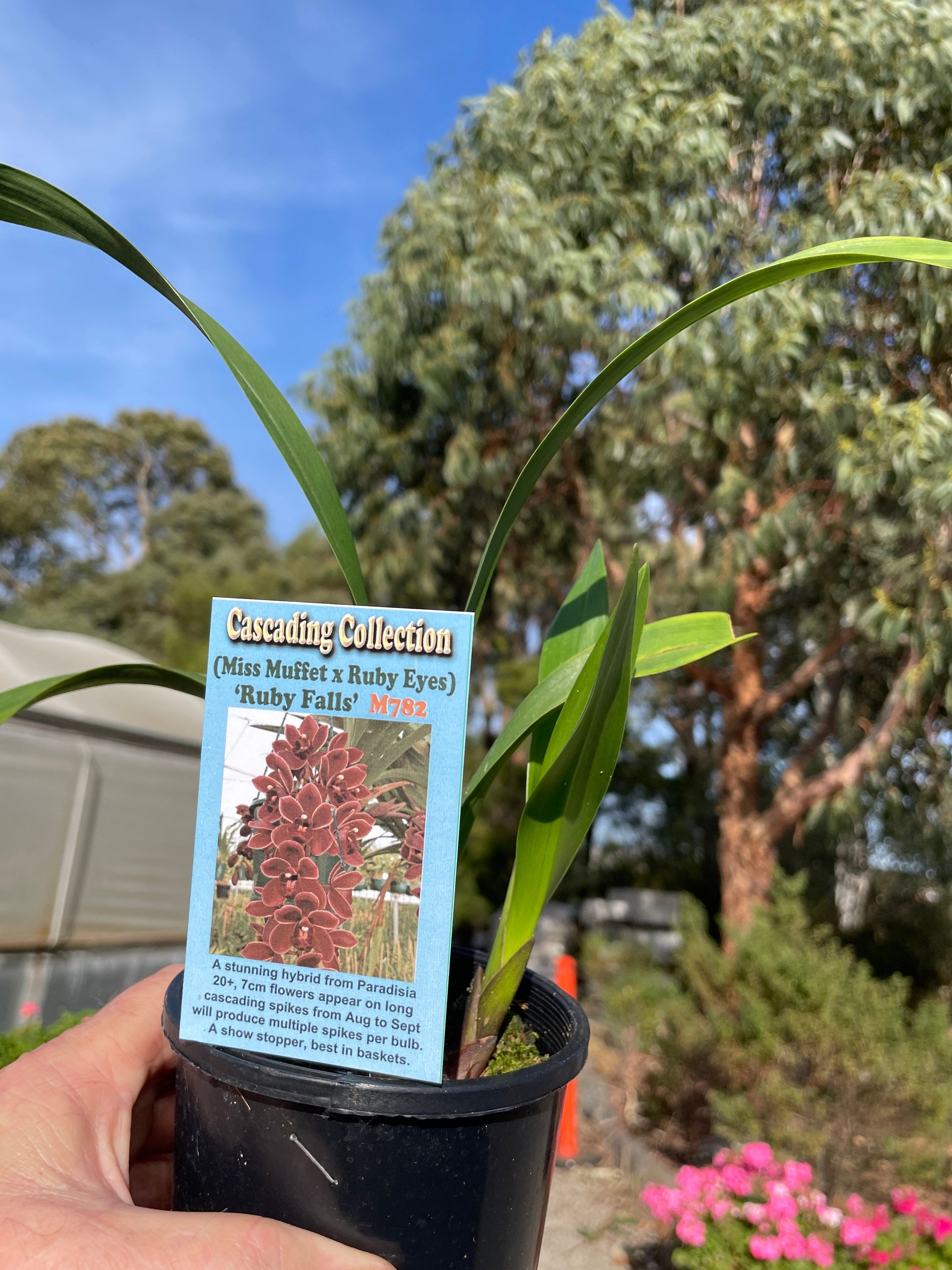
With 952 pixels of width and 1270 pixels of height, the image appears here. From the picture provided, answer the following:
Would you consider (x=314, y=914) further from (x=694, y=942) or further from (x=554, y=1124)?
(x=694, y=942)

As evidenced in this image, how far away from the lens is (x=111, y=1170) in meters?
0.72

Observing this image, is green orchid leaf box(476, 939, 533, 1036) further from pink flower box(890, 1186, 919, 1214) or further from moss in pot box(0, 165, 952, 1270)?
pink flower box(890, 1186, 919, 1214)

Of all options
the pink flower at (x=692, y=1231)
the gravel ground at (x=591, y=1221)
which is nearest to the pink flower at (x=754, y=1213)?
the pink flower at (x=692, y=1231)

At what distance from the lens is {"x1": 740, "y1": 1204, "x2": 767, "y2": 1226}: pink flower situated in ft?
6.41

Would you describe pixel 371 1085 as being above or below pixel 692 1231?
above

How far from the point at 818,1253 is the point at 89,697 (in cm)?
397

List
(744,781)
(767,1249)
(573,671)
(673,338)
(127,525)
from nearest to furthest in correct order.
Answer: (573,671)
(767,1249)
(673,338)
(744,781)
(127,525)

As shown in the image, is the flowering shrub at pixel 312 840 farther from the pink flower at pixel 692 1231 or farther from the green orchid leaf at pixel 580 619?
the pink flower at pixel 692 1231

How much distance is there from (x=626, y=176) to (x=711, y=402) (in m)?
1.06

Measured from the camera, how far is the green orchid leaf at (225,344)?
0.62m

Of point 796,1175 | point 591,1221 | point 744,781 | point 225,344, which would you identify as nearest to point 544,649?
point 225,344

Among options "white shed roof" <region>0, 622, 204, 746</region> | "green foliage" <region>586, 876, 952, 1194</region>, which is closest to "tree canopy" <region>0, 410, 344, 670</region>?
"white shed roof" <region>0, 622, 204, 746</region>

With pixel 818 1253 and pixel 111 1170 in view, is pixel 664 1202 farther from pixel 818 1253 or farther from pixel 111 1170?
pixel 111 1170

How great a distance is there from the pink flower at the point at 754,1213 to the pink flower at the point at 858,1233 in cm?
18
